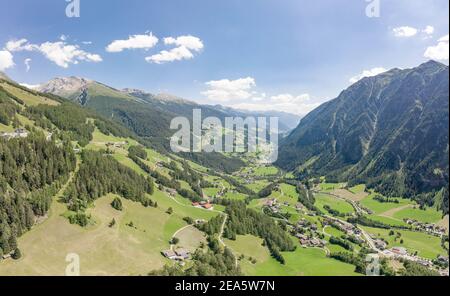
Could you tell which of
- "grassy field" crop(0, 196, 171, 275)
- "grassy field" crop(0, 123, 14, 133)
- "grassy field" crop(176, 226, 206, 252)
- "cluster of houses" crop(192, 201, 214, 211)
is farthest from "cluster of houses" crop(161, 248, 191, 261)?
"grassy field" crop(0, 123, 14, 133)

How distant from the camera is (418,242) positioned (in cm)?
15788

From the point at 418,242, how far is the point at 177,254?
11587cm

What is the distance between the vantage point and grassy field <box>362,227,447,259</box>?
481 feet

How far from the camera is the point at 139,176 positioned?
160m

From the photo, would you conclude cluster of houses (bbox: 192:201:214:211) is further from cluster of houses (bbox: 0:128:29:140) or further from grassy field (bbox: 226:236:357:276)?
cluster of houses (bbox: 0:128:29:140)

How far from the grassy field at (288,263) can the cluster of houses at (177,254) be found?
60.9 ft

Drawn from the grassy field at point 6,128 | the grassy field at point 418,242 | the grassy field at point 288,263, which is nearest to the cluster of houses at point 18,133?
the grassy field at point 6,128

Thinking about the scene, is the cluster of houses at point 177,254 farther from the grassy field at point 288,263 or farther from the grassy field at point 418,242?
the grassy field at point 418,242

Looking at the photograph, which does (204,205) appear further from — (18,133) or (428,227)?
(428,227)

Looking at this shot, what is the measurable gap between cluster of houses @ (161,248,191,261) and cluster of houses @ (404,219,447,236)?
132m
